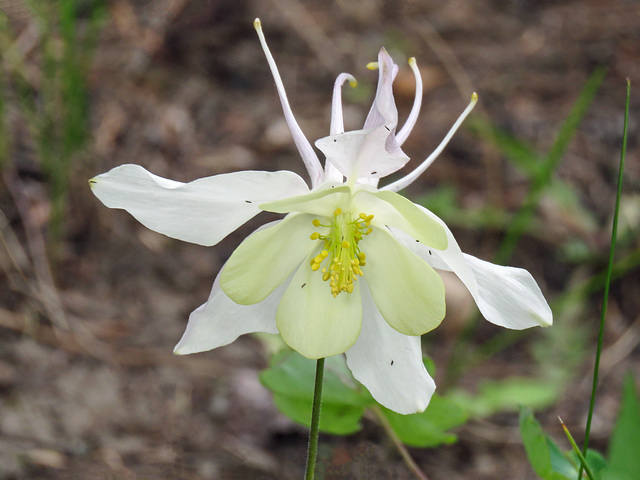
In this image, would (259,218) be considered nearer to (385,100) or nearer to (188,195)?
(188,195)

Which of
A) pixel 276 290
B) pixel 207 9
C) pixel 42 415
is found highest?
pixel 207 9

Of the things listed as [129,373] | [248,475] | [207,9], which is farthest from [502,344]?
[207,9]

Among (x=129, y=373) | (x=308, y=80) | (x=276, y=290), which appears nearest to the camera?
(x=276, y=290)

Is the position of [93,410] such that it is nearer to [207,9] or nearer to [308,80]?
[308,80]

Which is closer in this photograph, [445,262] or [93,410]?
[445,262]

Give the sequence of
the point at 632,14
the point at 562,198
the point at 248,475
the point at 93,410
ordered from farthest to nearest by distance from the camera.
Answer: the point at 632,14
the point at 562,198
the point at 93,410
the point at 248,475

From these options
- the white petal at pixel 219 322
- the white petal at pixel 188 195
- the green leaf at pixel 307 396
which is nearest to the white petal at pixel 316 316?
the white petal at pixel 219 322

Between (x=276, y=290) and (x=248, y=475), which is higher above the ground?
(x=276, y=290)
